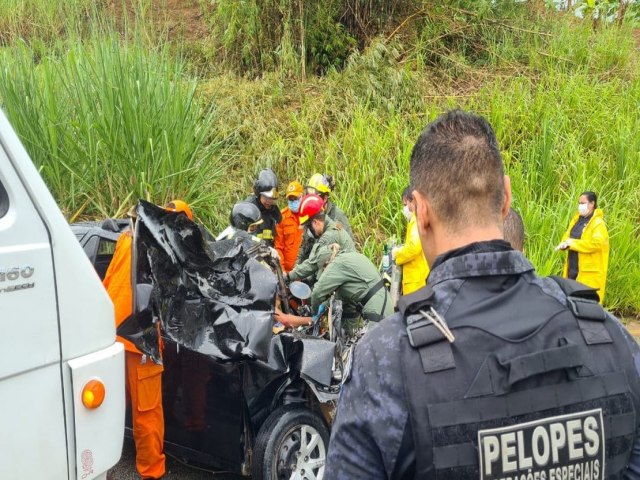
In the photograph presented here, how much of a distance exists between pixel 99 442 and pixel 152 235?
1462mm

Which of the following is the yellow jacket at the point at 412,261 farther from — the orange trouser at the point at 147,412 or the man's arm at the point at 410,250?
the orange trouser at the point at 147,412

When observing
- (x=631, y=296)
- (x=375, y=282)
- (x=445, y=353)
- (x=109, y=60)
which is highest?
(x=109, y=60)

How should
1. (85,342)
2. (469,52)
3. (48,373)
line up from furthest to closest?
1. (469,52)
2. (85,342)
3. (48,373)

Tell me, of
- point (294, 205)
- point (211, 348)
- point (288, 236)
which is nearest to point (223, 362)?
point (211, 348)

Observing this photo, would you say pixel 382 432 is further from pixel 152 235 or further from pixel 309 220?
pixel 309 220

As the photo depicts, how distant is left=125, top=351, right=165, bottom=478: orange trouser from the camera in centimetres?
347

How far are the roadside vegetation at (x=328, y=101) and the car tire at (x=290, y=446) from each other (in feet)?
12.6

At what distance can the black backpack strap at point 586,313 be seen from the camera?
4.32ft

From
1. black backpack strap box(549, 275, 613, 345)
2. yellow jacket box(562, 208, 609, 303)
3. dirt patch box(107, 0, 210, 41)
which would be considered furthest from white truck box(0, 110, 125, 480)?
dirt patch box(107, 0, 210, 41)

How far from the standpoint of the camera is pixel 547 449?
123 cm

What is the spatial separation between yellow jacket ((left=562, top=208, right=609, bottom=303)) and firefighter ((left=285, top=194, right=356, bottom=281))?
10.4 feet

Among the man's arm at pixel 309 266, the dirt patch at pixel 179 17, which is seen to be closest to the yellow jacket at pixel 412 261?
the man's arm at pixel 309 266

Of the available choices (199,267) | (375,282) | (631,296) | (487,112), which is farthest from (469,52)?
(199,267)

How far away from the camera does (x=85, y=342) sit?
2148 mm
